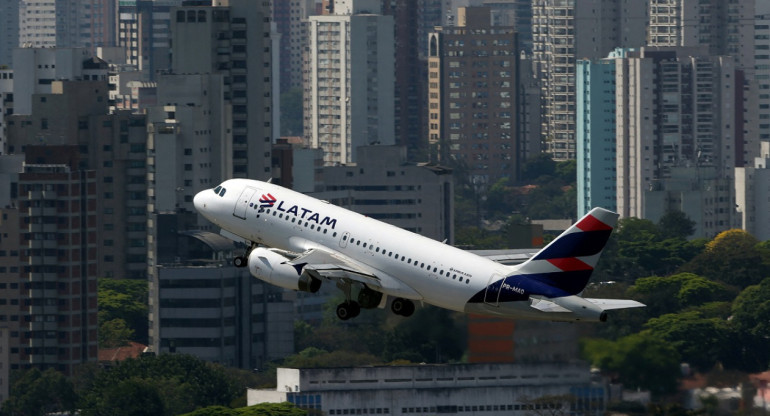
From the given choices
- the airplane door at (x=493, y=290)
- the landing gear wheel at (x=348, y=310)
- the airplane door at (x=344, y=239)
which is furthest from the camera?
the airplane door at (x=344, y=239)

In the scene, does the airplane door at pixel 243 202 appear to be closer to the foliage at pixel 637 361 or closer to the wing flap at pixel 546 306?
the foliage at pixel 637 361

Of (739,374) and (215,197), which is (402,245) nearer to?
(215,197)

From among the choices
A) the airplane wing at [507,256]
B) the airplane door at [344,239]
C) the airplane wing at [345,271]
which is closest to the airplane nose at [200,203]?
the airplane wing at [345,271]

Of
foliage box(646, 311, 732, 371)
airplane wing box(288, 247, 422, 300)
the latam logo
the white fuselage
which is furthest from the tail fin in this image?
foliage box(646, 311, 732, 371)

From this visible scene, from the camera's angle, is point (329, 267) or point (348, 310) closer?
point (329, 267)

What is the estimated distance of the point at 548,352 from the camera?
15150 cm

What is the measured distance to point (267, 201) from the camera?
494 ft

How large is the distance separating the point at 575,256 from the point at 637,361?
60.4 ft

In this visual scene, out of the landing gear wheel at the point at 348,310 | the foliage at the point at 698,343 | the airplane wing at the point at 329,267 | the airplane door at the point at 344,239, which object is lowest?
the foliage at the point at 698,343

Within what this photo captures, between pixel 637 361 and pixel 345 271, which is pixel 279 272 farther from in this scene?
pixel 637 361

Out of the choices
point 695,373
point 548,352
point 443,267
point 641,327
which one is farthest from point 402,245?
point 641,327

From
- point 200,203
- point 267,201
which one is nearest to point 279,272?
point 267,201

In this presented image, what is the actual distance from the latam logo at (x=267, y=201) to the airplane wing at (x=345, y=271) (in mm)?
5247

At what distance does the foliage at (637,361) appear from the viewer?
152m
